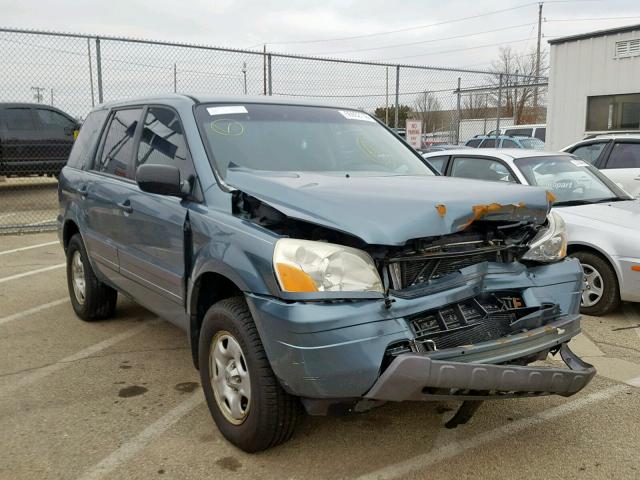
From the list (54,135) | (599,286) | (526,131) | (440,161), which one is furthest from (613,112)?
(54,135)

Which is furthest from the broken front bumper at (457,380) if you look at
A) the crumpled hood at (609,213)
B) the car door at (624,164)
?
the car door at (624,164)

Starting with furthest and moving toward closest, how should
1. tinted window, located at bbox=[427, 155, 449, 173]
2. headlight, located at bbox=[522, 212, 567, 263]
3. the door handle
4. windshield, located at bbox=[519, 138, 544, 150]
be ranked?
windshield, located at bbox=[519, 138, 544, 150], tinted window, located at bbox=[427, 155, 449, 173], the door handle, headlight, located at bbox=[522, 212, 567, 263]

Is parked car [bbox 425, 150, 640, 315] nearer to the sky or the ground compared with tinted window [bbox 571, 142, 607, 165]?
nearer to the ground

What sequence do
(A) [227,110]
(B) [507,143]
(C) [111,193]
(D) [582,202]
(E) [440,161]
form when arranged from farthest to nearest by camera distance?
1. (B) [507,143]
2. (E) [440,161]
3. (D) [582,202]
4. (C) [111,193]
5. (A) [227,110]

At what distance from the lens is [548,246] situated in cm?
314

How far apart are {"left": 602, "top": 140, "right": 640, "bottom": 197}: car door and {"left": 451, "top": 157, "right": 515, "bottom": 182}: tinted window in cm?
308

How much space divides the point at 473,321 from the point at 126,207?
2456 millimetres

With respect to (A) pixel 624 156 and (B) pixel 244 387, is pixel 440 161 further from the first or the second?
(B) pixel 244 387

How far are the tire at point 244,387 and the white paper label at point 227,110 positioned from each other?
131 centimetres

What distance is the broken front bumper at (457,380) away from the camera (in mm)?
2350

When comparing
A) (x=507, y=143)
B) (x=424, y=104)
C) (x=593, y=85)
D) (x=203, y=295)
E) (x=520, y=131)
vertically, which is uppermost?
(x=593, y=85)

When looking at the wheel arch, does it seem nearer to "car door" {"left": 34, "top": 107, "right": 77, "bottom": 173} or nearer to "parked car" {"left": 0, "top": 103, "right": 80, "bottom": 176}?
"parked car" {"left": 0, "top": 103, "right": 80, "bottom": 176}

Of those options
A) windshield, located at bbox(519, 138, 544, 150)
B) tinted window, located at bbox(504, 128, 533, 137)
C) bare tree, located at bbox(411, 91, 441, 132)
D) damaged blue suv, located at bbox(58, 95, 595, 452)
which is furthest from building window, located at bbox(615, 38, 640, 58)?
damaged blue suv, located at bbox(58, 95, 595, 452)

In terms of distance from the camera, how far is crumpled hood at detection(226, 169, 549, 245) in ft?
8.36
